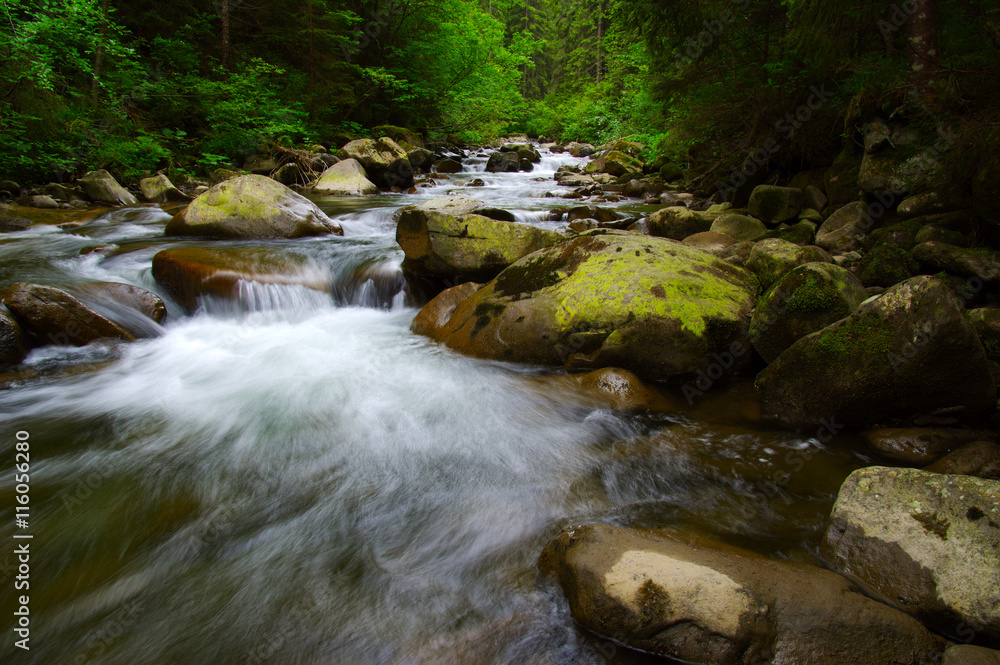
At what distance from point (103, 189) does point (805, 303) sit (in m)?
13.1

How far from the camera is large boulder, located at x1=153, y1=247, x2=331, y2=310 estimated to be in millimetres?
6055

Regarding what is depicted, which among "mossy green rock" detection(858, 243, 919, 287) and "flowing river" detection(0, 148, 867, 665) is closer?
"flowing river" detection(0, 148, 867, 665)

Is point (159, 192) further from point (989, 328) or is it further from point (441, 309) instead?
point (989, 328)

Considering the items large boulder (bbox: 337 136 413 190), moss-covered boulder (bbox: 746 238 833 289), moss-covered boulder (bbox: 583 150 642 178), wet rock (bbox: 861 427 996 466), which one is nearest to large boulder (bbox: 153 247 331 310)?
moss-covered boulder (bbox: 746 238 833 289)

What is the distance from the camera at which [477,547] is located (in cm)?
271

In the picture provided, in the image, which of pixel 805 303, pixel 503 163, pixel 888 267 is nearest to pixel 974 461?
pixel 805 303

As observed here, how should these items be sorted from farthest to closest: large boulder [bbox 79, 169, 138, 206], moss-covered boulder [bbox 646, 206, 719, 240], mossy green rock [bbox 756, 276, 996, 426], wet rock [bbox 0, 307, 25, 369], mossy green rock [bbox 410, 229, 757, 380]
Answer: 1. large boulder [bbox 79, 169, 138, 206]
2. moss-covered boulder [bbox 646, 206, 719, 240]
3. wet rock [bbox 0, 307, 25, 369]
4. mossy green rock [bbox 410, 229, 757, 380]
5. mossy green rock [bbox 756, 276, 996, 426]

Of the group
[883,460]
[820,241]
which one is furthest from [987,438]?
[820,241]

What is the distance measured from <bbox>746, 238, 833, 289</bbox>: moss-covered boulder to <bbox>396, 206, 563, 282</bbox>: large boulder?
87.1 inches

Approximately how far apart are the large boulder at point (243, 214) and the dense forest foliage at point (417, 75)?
371cm

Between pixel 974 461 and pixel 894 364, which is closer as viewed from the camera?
pixel 974 461

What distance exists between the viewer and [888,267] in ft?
14.2

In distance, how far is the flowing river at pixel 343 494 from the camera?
2.17 metres

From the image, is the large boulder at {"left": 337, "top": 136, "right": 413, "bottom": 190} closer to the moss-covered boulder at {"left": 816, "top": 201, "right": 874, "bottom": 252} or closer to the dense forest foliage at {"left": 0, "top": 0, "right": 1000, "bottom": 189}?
the dense forest foliage at {"left": 0, "top": 0, "right": 1000, "bottom": 189}
